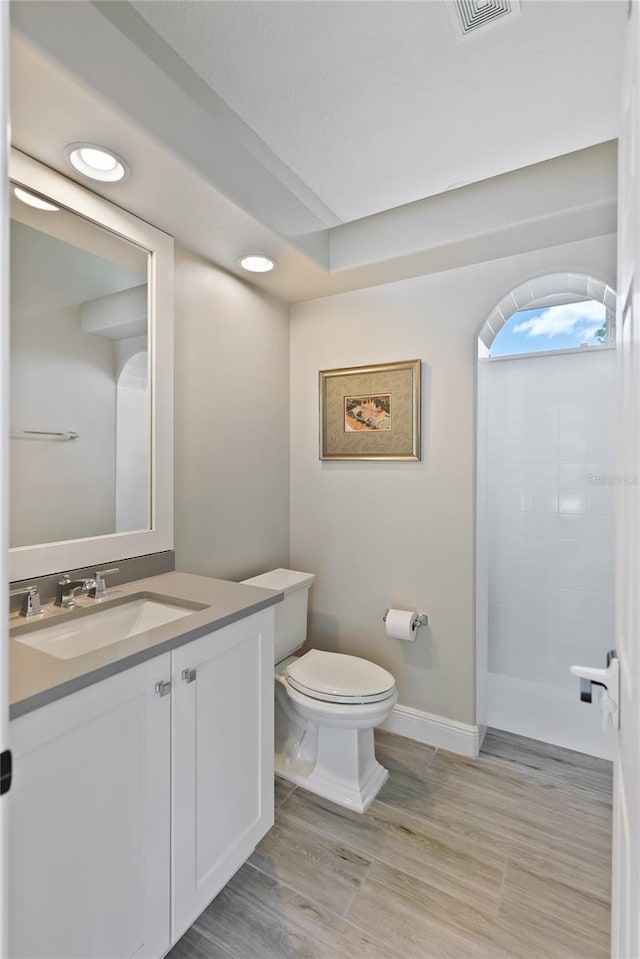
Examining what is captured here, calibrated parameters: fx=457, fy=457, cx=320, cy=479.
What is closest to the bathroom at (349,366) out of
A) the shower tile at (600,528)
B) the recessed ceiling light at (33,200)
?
the recessed ceiling light at (33,200)

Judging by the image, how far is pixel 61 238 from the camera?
1.51 metres

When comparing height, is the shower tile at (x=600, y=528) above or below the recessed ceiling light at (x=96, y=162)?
below

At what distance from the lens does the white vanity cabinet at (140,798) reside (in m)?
0.89

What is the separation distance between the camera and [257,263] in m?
2.10

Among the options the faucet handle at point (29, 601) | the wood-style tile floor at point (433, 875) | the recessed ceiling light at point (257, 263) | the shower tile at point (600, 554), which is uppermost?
the recessed ceiling light at point (257, 263)

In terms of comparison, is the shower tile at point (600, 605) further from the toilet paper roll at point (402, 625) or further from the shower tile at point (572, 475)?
the toilet paper roll at point (402, 625)

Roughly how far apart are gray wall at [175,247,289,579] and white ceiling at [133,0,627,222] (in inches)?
27.2

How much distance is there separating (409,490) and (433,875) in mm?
1515

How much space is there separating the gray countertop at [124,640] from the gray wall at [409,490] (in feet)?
3.24

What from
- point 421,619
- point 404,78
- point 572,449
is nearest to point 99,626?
point 421,619

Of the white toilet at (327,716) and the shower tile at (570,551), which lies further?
the shower tile at (570,551)

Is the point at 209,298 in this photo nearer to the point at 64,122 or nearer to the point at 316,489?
the point at 64,122

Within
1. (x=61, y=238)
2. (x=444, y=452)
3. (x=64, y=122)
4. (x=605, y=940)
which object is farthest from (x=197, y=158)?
(x=605, y=940)

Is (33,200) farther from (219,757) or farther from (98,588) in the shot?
(219,757)
